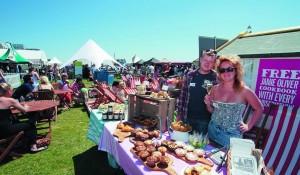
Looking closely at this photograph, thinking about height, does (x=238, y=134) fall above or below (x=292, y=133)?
above

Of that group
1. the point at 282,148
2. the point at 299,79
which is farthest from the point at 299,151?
the point at 299,79

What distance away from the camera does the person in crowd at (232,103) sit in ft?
7.02

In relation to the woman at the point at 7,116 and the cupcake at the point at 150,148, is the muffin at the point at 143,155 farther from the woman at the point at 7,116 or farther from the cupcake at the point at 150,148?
the woman at the point at 7,116

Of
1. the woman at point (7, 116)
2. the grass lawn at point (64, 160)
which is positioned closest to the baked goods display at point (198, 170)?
the grass lawn at point (64, 160)

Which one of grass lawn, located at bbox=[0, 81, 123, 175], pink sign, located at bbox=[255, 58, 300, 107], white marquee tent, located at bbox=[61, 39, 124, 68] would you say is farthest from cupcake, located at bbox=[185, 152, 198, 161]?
white marquee tent, located at bbox=[61, 39, 124, 68]

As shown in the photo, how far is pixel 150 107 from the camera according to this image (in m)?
2.92

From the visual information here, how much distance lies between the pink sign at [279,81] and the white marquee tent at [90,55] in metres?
14.1

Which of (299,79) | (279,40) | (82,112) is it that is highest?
(279,40)

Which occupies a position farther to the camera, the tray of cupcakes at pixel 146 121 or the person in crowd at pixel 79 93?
the person in crowd at pixel 79 93

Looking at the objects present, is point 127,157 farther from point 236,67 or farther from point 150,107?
point 236,67

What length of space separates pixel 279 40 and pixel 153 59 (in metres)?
26.4

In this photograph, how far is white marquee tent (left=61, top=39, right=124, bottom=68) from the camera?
52.3 ft

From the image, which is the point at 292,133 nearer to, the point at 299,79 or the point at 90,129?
the point at 299,79

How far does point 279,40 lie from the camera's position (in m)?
4.12
